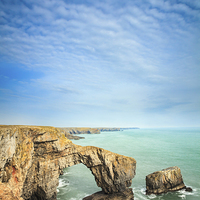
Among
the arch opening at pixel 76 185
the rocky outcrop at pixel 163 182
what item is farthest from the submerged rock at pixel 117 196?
the rocky outcrop at pixel 163 182

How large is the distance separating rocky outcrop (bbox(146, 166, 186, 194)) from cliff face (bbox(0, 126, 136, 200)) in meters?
6.62

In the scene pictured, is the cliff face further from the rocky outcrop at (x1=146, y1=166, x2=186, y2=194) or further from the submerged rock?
the rocky outcrop at (x1=146, y1=166, x2=186, y2=194)

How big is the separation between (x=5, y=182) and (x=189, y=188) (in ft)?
104

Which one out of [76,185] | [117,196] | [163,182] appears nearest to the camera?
[117,196]

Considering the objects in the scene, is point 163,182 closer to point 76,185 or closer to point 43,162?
point 76,185

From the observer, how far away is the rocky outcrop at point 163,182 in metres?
26.7

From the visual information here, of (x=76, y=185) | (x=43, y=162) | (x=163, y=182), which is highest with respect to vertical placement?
(x=43, y=162)

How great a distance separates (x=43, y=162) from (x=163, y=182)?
22326 mm

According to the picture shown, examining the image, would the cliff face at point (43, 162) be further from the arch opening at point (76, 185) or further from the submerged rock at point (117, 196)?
the arch opening at point (76, 185)

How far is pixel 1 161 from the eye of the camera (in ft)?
40.8

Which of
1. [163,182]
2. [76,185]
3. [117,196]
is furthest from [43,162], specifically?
[163,182]

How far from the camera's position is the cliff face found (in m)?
14.0

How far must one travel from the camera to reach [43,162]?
19406mm

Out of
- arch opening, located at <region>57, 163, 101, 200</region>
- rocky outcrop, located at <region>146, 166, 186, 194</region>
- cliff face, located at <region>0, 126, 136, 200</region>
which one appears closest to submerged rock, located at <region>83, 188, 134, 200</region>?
cliff face, located at <region>0, 126, 136, 200</region>
